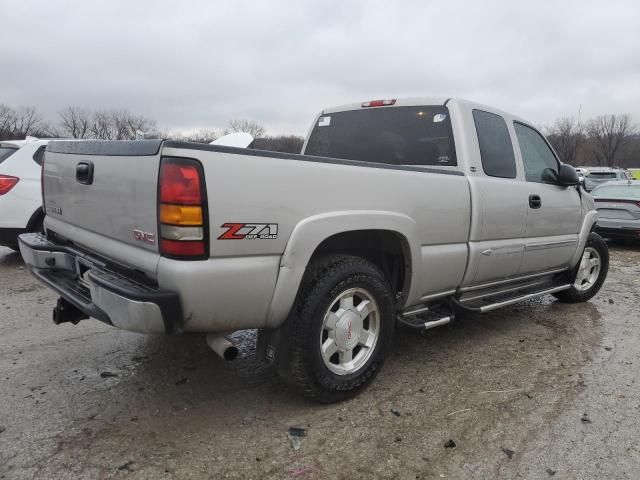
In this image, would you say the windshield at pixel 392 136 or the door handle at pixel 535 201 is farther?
the door handle at pixel 535 201

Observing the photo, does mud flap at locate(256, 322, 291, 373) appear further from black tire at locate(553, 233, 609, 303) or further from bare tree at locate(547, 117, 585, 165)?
bare tree at locate(547, 117, 585, 165)

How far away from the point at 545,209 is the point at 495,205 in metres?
0.90

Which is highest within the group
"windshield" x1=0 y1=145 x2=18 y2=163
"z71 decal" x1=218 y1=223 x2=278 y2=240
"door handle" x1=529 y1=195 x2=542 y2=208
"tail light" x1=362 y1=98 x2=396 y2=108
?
"tail light" x1=362 y1=98 x2=396 y2=108

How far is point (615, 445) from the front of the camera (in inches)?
107

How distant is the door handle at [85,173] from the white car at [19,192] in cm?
390

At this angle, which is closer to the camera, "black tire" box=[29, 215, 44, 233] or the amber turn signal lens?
the amber turn signal lens

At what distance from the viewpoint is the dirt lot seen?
97.1 inches

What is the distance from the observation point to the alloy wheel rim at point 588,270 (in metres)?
5.48

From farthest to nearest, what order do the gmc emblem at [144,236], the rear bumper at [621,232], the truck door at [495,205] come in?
the rear bumper at [621,232] < the truck door at [495,205] < the gmc emblem at [144,236]

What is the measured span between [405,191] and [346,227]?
567 millimetres

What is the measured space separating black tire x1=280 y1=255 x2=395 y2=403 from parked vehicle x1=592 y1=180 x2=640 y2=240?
8939 millimetres

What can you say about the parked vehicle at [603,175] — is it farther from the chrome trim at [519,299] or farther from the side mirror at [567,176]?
the side mirror at [567,176]

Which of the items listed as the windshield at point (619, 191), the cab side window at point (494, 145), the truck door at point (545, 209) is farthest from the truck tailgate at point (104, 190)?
the windshield at point (619, 191)

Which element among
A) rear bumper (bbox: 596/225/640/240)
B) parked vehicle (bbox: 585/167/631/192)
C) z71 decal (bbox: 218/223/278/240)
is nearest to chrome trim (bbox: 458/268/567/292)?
z71 decal (bbox: 218/223/278/240)
